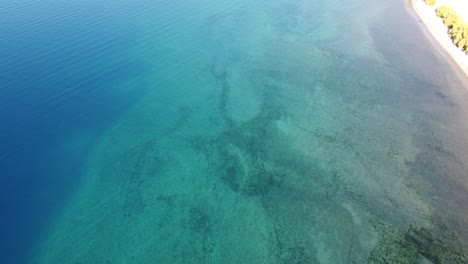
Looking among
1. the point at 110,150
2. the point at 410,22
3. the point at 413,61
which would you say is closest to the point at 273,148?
the point at 110,150

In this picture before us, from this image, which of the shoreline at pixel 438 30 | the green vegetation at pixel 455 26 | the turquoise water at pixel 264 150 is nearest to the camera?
the turquoise water at pixel 264 150

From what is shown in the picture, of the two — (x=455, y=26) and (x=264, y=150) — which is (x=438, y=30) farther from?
(x=264, y=150)

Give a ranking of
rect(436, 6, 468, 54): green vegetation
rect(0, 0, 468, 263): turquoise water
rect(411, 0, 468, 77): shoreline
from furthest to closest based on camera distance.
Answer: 1. rect(436, 6, 468, 54): green vegetation
2. rect(411, 0, 468, 77): shoreline
3. rect(0, 0, 468, 263): turquoise water

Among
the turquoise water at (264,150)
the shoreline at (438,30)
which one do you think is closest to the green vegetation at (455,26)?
the shoreline at (438,30)

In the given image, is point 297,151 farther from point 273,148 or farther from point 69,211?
point 69,211

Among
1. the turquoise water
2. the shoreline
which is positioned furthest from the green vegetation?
the turquoise water

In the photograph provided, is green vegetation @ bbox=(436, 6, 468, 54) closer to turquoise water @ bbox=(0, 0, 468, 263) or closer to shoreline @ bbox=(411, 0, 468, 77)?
shoreline @ bbox=(411, 0, 468, 77)

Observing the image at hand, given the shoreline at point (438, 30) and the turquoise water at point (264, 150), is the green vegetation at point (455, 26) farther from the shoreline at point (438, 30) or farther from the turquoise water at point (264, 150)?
the turquoise water at point (264, 150)

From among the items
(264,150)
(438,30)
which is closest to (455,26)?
(438,30)
